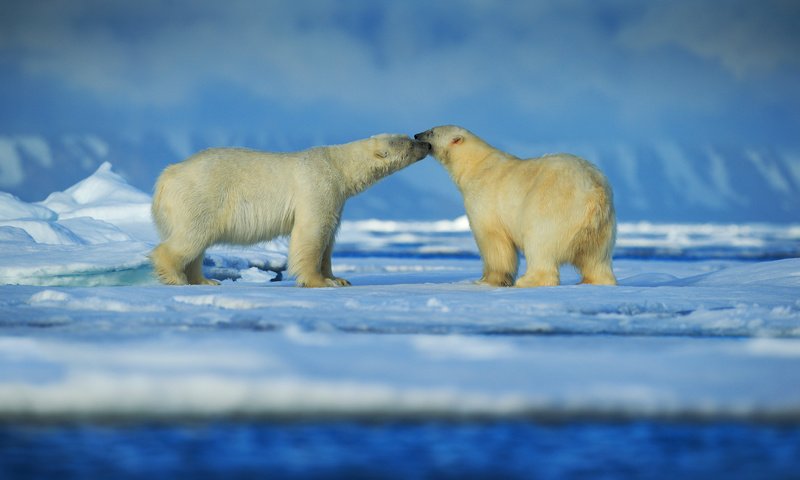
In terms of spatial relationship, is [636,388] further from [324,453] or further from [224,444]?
[224,444]

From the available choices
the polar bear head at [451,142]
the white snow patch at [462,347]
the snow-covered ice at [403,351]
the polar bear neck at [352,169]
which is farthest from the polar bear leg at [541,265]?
the white snow patch at [462,347]

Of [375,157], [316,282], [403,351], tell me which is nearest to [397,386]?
[403,351]

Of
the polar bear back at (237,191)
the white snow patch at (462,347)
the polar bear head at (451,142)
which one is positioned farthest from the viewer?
the polar bear head at (451,142)

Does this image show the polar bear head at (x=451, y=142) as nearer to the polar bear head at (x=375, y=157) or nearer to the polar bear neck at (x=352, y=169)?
the polar bear head at (x=375, y=157)

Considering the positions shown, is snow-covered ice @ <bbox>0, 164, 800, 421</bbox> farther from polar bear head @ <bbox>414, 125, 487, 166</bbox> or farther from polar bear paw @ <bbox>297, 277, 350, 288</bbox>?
polar bear head @ <bbox>414, 125, 487, 166</bbox>

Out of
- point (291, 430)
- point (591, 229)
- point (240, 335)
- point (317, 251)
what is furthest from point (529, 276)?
point (291, 430)

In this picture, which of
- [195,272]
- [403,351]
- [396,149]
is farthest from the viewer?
[396,149]

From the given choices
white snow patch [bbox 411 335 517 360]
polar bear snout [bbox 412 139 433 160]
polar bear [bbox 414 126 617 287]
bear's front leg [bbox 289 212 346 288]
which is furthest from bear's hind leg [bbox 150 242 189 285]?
white snow patch [bbox 411 335 517 360]

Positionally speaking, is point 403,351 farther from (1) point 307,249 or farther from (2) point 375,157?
(2) point 375,157
